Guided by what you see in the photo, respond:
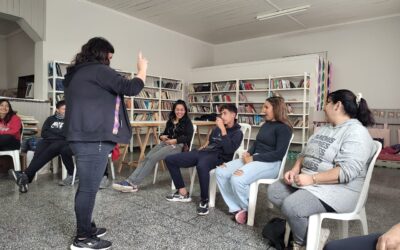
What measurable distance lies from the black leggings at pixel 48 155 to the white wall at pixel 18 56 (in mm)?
5199

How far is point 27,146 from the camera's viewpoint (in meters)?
3.91

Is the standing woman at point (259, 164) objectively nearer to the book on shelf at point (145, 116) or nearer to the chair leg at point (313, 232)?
the chair leg at point (313, 232)

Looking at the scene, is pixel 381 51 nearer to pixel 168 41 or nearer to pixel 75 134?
pixel 168 41

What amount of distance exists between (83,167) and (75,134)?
0.20 metres

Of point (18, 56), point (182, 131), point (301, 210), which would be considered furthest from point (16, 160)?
point (18, 56)

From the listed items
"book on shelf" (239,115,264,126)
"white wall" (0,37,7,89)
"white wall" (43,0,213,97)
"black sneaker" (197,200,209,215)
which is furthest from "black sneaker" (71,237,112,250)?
"white wall" (0,37,7,89)

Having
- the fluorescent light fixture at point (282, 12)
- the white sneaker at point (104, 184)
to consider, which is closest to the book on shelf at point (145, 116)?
the fluorescent light fixture at point (282, 12)

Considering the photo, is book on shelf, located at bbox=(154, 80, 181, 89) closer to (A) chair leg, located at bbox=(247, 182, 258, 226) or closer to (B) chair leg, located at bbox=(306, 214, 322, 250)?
(A) chair leg, located at bbox=(247, 182, 258, 226)

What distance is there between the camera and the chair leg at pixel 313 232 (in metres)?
1.57

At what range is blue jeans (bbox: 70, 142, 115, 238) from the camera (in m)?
1.71

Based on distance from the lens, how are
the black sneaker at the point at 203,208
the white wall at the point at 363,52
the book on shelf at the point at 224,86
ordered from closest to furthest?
the black sneaker at the point at 203,208 → the white wall at the point at 363,52 → the book on shelf at the point at 224,86

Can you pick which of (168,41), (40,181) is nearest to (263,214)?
(40,181)

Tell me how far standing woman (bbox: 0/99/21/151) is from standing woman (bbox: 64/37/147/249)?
2367 mm

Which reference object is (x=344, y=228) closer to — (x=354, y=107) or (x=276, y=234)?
(x=276, y=234)
